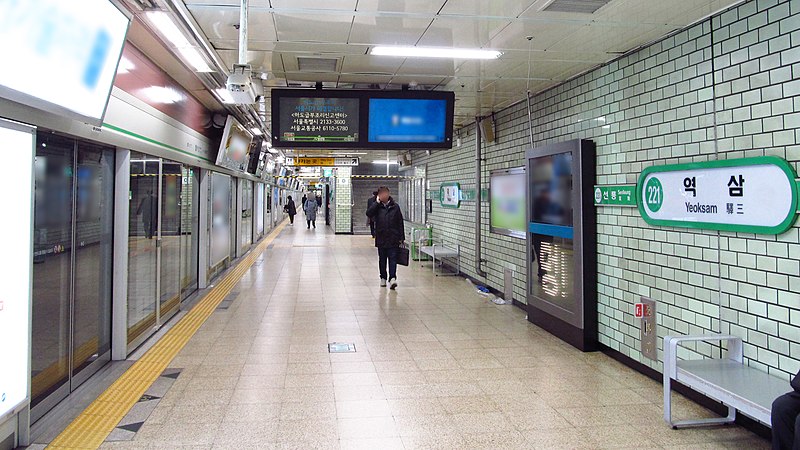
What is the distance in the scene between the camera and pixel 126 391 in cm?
359

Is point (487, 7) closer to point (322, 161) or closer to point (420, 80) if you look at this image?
point (420, 80)

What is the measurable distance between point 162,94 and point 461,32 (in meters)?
3.21

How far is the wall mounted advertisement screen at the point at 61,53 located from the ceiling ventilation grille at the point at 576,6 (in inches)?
106

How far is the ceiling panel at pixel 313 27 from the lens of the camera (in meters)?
3.60

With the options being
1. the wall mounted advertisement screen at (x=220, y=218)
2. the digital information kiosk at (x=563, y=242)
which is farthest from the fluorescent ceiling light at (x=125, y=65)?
the digital information kiosk at (x=563, y=242)

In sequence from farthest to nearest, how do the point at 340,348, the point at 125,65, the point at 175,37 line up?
1. the point at 340,348
2. the point at 125,65
3. the point at 175,37

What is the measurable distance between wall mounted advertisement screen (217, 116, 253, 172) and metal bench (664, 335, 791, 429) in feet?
20.7

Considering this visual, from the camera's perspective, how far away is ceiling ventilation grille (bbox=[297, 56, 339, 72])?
477 cm

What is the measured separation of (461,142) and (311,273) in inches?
143

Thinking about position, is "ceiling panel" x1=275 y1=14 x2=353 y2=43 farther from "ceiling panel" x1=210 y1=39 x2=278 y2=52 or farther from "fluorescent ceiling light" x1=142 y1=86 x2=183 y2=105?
"fluorescent ceiling light" x1=142 y1=86 x2=183 y2=105

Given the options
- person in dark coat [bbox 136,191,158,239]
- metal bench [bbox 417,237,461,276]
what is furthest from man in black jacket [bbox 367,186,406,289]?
person in dark coat [bbox 136,191,158,239]

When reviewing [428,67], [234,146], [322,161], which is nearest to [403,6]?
[428,67]

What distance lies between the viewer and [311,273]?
30.5 feet

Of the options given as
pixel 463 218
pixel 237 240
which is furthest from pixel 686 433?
pixel 237 240
